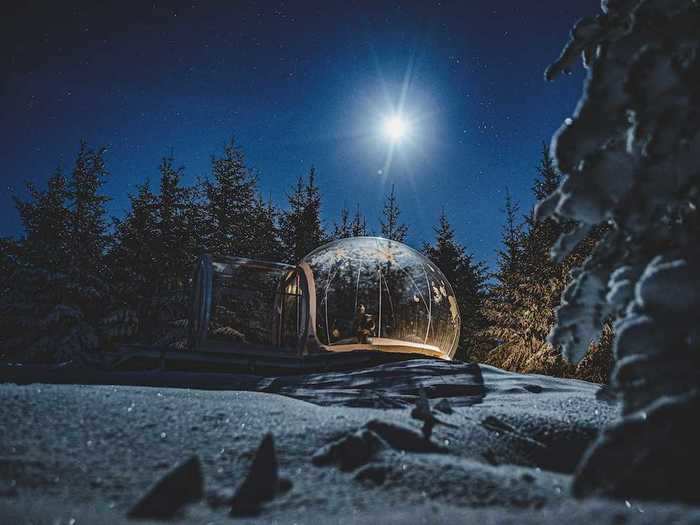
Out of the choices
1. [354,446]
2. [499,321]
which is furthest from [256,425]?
[499,321]

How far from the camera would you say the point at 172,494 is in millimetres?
1114

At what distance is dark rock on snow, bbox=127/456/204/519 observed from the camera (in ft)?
3.47

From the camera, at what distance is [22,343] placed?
13.5m

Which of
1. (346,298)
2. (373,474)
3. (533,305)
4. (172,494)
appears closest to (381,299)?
(346,298)

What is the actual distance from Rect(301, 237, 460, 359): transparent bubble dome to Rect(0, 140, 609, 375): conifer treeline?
3933mm

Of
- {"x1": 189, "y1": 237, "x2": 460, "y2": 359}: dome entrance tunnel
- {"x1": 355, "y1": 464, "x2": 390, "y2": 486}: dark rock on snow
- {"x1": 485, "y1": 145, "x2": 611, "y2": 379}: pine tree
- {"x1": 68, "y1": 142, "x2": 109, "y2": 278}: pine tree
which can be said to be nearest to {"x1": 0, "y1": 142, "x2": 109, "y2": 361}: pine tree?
{"x1": 68, "y1": 142, "x2": 109, "y2": 278}: pine tree

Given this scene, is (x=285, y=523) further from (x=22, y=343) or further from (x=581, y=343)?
(x=22, y=343)

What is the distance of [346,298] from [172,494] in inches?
299

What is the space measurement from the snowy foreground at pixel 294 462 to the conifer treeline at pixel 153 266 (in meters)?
10.2

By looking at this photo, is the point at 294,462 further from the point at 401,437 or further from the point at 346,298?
the point at 346,298

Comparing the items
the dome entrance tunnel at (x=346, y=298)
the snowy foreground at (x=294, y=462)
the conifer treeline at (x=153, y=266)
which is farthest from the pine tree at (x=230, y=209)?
the snowy foreground at (x=294, y=462)

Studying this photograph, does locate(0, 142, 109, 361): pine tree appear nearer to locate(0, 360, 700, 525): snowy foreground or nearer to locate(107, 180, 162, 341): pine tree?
locate(107, 180, 162, 341): pine tree

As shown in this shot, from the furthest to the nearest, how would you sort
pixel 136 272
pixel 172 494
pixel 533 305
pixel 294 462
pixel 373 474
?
pixel 136 272 → pixel 533 305 → pixel 294 462 → pixel 373 474 → pixel 172 494

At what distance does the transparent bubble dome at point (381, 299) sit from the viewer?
847cm
